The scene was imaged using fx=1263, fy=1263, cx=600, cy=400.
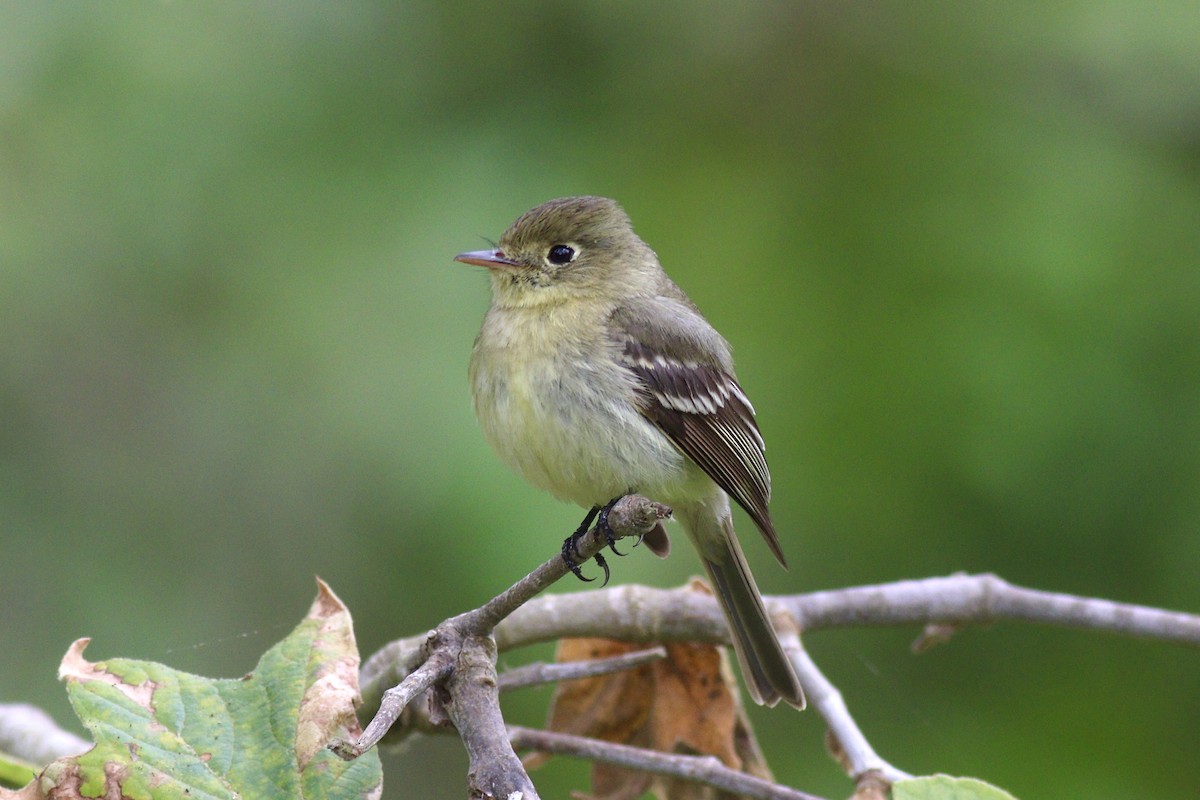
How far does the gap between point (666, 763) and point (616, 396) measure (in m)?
1.06

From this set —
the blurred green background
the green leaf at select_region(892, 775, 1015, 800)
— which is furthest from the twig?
the blurred green background

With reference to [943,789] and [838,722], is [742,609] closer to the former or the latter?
[838,722]

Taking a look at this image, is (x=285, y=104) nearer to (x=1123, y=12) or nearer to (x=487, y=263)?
(x=487, y=263)

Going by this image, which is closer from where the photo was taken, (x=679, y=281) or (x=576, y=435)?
(x=576, y=435)

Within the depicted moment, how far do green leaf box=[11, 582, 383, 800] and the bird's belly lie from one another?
1.24 meters

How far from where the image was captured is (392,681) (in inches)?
103

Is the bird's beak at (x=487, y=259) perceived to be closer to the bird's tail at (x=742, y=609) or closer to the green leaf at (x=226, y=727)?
the bird's tail at (x=742, y=609)

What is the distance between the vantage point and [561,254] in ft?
12.9

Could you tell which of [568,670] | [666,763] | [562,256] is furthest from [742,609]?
[562,256]

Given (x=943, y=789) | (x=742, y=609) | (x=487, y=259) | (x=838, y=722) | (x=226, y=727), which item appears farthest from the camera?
(x=487, y=259)

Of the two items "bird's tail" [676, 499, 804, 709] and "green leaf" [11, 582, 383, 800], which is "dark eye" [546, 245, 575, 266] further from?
"green leaf" [11, 582, 383, 800]

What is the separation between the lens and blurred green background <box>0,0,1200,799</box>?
3.96 metres

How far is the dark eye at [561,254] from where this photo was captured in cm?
391

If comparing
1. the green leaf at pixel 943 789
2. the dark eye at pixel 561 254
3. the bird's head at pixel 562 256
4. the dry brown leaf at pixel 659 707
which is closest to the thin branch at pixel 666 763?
the dry brown leaf at pixel 659 707
